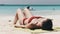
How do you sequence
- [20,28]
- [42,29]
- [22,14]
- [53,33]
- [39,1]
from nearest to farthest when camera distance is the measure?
[53,33]
[42,29]
[20,28]
[22,14]
[39,1]

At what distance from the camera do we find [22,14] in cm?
309

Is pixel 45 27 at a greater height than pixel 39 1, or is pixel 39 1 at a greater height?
pixel 39 1

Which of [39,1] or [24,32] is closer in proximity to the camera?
[24,32]

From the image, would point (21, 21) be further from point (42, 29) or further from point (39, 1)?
point (39, 1)

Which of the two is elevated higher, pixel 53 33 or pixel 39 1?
pixel 39 1

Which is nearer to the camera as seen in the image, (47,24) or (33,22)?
(47,24)

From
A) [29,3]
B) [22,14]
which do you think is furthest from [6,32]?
[29,3]

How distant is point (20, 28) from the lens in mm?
2771

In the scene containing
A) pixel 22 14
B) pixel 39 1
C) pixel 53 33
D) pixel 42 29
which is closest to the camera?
pixel 53 33

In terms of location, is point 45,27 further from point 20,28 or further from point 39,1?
point 39,1

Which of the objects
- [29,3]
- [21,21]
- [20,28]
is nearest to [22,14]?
[21,21]

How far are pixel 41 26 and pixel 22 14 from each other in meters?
0.67

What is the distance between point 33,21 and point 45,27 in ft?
0.68

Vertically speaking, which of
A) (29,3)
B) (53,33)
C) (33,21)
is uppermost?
(29,3)
